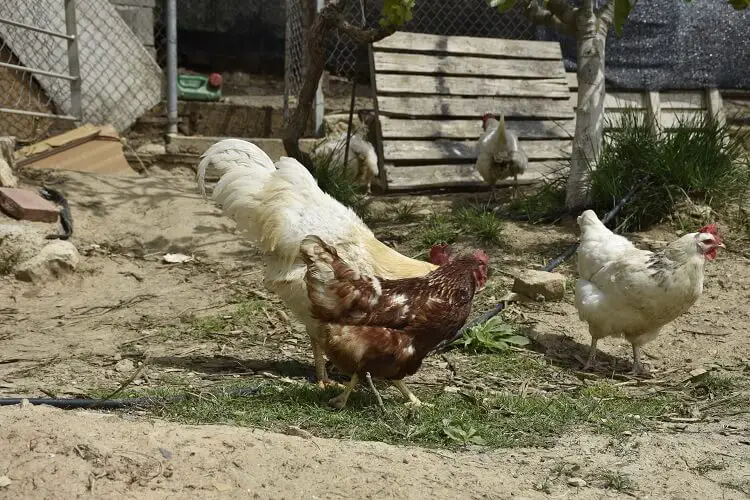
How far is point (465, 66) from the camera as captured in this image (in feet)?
32.9

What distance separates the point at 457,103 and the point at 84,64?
4445 mm

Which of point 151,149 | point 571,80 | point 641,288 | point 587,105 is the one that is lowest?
point 641,288

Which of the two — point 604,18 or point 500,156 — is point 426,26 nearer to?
point 500,156

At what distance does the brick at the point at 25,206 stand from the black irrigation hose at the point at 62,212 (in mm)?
67

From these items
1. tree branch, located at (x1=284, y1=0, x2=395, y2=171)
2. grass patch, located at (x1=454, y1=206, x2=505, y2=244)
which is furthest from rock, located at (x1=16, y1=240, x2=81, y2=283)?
grass patch, located at (x1=454, y1=206, x2=505, y2=244)

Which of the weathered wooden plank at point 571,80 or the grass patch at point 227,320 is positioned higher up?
the weathered wooden plank at point 571,80

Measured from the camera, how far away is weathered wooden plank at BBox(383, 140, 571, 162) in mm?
9281

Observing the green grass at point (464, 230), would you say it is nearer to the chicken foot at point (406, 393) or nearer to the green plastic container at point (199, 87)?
the chicken foot at point (406, 393)

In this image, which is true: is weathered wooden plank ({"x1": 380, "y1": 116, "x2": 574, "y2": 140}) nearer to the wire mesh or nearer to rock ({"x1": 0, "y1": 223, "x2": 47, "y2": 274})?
the wire mesh

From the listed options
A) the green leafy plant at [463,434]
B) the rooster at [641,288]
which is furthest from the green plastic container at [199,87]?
the green leafy plant at [463,434]

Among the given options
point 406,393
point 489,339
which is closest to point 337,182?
point 489,339

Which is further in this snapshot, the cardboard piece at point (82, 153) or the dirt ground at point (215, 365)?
the cardboard piece at point (82, 153)

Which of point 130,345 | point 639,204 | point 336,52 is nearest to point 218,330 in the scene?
point 130,345

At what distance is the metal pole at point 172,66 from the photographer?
9125 mm
